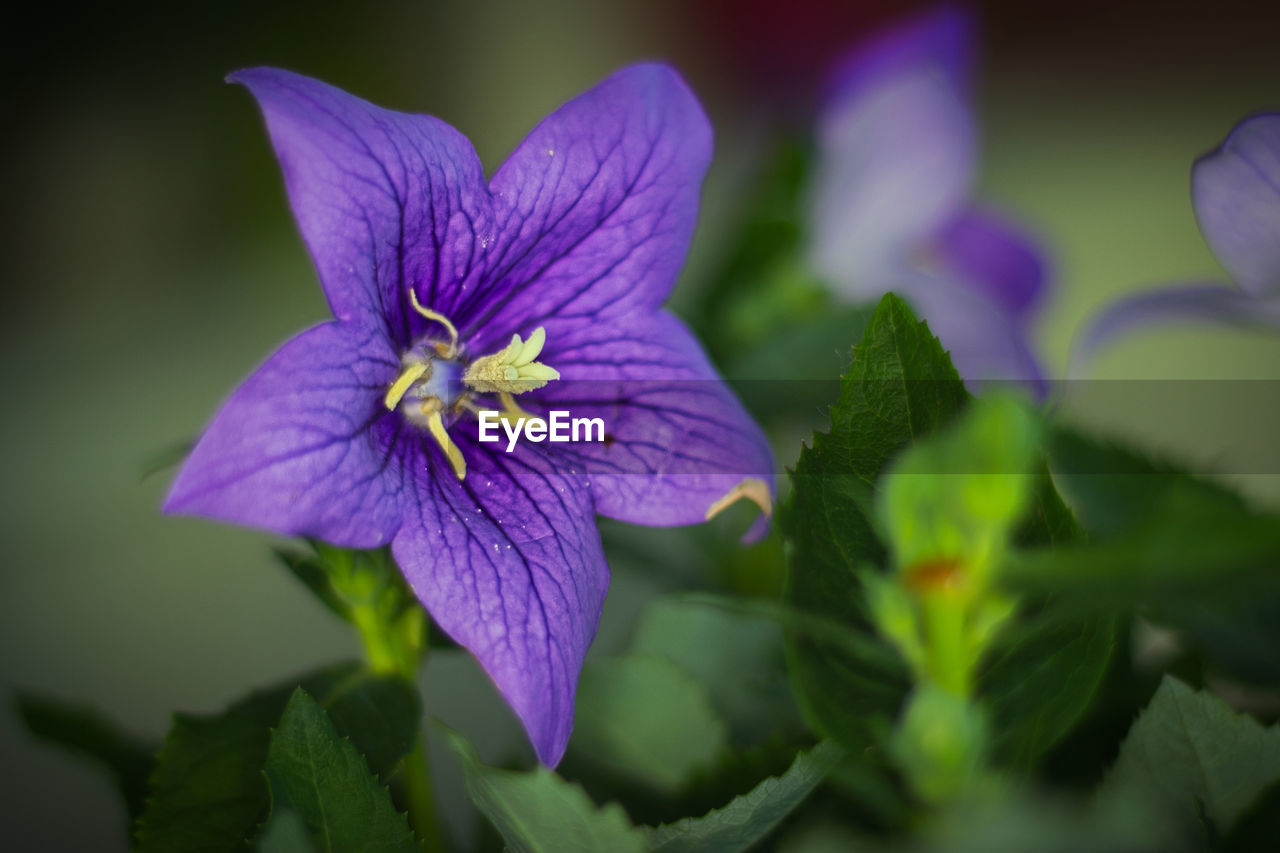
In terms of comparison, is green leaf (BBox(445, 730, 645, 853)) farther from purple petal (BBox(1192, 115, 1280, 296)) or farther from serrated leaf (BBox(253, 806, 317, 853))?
purple petal (BBox(1192, 115, 1280, 296))

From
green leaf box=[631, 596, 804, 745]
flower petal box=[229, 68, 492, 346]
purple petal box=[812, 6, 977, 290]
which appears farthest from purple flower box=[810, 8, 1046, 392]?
flower petal box=[229, 68, 492, 346]

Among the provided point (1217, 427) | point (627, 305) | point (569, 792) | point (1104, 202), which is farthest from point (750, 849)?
point (1104, 202)

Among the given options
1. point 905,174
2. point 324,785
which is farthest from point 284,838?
point 905,174

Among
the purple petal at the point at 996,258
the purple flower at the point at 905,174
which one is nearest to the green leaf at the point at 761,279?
the purple flower at the point at 905,174

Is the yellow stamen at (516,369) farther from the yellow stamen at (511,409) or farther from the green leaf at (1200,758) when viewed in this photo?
the green leaf at (1200,758)

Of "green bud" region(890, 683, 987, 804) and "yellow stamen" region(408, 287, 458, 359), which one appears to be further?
"yellow stamen" region(408, 287, 458, 359)

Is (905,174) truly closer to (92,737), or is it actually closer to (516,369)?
(516,369)
